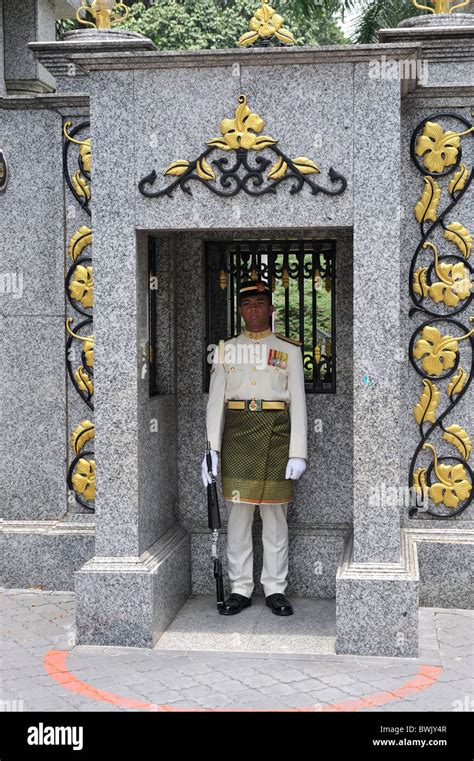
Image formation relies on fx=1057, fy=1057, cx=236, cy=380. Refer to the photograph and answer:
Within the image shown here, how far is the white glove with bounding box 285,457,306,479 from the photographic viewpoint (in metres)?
6.75

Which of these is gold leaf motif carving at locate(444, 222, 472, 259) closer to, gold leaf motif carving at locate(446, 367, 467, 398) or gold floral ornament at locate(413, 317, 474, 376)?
gold floral ornament at locate(413, 317, 474, 376)

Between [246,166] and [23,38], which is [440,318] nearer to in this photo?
[246,166]

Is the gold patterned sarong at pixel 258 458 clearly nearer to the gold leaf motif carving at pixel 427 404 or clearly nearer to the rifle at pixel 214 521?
the rifle at pixel 214 521

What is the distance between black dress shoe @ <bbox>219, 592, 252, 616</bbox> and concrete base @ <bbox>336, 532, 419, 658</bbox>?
103cm

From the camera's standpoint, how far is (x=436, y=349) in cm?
707

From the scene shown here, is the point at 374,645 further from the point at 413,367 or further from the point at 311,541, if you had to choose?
the point at 413,367

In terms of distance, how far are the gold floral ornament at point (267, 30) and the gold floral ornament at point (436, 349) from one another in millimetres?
2100

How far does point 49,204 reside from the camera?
24.6 feet

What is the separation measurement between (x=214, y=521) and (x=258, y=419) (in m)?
0.72

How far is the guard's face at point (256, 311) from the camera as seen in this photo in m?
6.94

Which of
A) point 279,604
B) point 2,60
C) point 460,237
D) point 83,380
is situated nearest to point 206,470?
point 279,604

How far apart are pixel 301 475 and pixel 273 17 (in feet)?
9.73

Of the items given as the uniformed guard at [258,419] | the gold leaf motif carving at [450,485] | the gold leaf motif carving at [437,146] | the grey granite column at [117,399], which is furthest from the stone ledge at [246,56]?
the gold leaf motif carving at [450,485]

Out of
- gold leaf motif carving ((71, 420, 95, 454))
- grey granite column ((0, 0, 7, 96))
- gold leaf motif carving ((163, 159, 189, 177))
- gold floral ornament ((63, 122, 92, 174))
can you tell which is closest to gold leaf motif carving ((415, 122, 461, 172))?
gold leaf motif carving ((163, 159, 189, 177))
